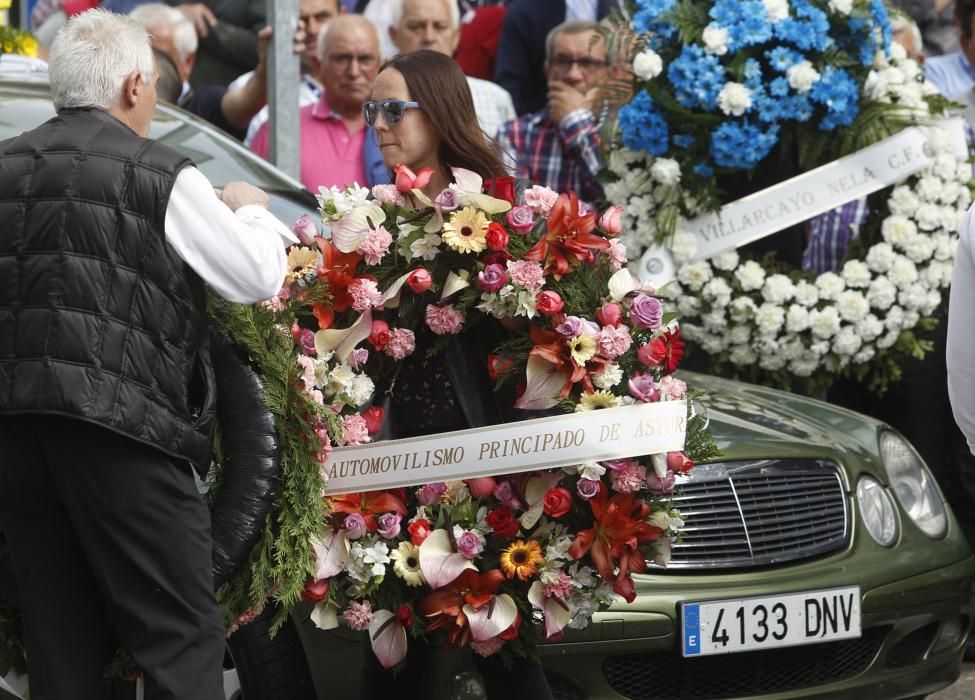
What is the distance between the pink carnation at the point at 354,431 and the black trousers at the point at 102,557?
1.81 feet

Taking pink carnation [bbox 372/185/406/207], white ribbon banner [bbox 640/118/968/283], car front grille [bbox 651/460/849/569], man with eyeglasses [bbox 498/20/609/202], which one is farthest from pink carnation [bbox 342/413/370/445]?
man with eyeglasses [bbox 498/20/609/202]

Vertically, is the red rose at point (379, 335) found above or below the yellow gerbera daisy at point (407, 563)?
above

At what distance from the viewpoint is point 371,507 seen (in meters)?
4.25

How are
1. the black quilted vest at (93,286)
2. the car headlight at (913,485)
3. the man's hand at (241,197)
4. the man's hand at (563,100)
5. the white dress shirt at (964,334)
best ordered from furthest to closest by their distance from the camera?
the man's hand at (563,100) < the car headlight at (913,485) < the man's hand at (241,197) < the white dress shirt at (964,334) < the black quilted vest at (93,286)

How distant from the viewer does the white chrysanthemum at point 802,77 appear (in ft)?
21.6

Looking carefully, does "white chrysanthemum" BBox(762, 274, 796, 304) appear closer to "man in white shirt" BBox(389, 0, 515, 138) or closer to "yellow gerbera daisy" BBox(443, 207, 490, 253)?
"man in white shirt" BBox(389, 0, 515, 138)

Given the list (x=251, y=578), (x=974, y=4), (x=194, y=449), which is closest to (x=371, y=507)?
(x=251, y=578)

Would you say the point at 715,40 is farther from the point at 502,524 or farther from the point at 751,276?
the point at 502,524

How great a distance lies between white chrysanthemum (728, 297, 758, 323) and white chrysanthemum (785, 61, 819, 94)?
2.74 feet

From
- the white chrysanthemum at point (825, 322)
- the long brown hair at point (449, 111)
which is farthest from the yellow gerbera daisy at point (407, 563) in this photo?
the white chrysanthemum at point (825, 322)

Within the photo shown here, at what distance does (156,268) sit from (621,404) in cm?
124

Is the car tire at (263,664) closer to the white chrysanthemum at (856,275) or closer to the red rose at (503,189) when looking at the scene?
the red rose at (503,189)

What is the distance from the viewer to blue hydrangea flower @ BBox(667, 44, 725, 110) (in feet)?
21.7

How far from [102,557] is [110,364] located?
442mm
